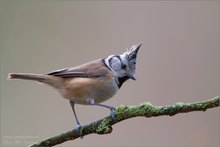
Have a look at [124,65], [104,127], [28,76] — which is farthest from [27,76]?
[104,127]

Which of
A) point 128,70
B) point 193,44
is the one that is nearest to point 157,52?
point 193,44

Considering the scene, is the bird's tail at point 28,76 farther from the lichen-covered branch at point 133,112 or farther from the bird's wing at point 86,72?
the lichen-covered branch at point 133,112

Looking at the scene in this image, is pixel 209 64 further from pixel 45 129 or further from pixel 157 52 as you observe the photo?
pixel 45 129

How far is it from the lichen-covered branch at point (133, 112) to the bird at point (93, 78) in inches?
16.0

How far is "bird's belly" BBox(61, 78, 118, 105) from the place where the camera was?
211 centimetres

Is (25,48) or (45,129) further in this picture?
(25,48)

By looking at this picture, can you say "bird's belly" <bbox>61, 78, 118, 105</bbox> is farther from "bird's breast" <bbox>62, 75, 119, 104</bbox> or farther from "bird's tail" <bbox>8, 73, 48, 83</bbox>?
"bird's tail" <bbox>8, 73, 48, 83</bbox>

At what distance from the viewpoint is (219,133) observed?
2611mm

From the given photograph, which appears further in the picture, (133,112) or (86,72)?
(86,72)

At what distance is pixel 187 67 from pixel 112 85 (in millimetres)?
1096

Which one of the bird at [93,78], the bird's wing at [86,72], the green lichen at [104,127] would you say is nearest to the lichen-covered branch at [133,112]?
the green lichen at [104,127]

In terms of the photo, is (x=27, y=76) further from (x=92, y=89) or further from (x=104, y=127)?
(x=104, y=127)

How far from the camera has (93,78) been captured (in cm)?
216

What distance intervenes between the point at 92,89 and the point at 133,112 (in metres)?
0.66
